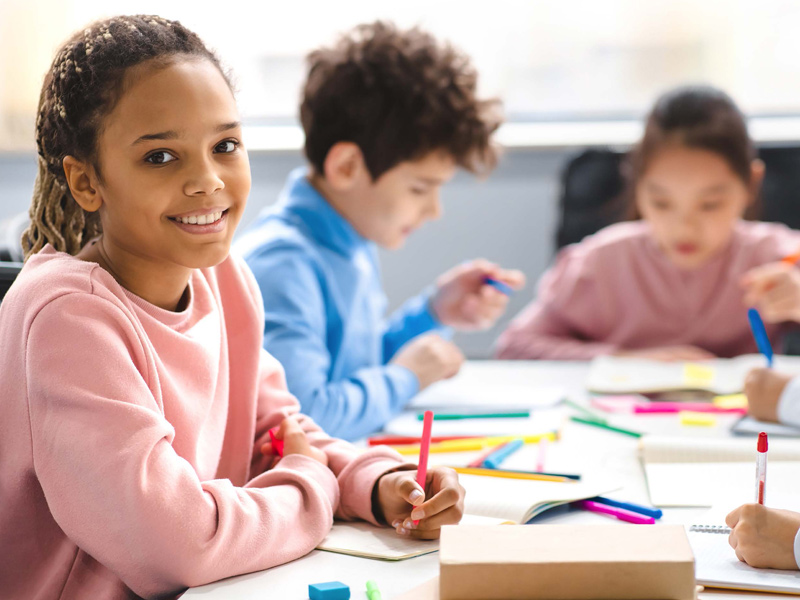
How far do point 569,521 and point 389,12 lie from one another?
244 cm

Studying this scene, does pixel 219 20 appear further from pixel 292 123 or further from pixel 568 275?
pixel 568 275

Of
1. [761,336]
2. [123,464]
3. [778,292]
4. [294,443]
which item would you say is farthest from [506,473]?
[778,292]

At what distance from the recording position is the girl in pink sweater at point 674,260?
6.13 feet

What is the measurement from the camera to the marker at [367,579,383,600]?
0.69m

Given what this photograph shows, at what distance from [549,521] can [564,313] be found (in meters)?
1.23

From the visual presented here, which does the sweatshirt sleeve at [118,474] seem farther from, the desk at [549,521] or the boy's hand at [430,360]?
the boy's hand at [430,360]

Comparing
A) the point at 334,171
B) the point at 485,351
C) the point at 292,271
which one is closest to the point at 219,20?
the point at 485,351

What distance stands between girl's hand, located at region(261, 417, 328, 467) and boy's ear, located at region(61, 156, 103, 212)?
0.29 m

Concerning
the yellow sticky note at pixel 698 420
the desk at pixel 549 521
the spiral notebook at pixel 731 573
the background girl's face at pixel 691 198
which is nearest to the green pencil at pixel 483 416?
the desk at pixel 549 521

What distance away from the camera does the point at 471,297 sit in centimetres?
169

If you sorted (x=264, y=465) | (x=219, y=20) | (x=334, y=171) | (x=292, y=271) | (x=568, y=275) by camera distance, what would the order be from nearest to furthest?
(x=264, y=465)
(x=292, y=271)
(x=334, y=171)
(x=568, y=275)
(x=219, y=20)

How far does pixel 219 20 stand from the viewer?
117 inches

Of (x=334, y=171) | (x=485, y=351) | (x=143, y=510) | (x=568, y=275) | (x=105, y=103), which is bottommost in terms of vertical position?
(x=485, y=351)

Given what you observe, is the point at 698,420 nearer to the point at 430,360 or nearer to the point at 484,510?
the point at 430,360
